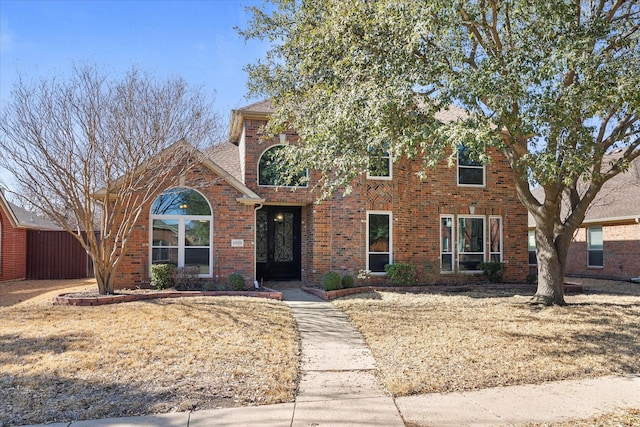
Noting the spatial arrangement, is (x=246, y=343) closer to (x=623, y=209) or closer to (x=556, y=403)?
(x=556, y=403)

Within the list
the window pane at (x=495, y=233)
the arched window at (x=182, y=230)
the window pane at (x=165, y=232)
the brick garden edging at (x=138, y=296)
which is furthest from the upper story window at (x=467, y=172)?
the window pane at (x=165, y=232)

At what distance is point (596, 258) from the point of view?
1964cm

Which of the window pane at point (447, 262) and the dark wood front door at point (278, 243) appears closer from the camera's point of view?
the window pane at point (447, 262)

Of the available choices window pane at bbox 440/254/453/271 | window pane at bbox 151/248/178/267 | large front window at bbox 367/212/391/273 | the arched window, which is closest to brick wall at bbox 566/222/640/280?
window pane at bbox 440/254/453/271

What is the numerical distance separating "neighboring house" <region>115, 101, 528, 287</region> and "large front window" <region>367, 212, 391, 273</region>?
Answer: 3cm

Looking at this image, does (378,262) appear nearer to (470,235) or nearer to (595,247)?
(470,235)

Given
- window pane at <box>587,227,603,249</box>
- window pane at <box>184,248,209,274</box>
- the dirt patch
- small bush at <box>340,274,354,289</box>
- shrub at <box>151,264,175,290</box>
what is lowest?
the dirt patch

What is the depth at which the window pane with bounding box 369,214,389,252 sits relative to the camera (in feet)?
48.4

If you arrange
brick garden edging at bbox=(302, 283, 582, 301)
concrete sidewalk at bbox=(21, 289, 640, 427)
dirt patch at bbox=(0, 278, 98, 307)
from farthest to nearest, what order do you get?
brick garden edging at bbox=(302, 283, 582, 301)
dirt patch at bbox=(0, 278, 98, 307)
concrete sidewalk at bbox=(21, 289, 640, 427)

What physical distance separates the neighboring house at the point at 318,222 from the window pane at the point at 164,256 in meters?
0.03

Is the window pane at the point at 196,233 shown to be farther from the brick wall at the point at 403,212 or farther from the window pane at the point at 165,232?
the brick wall at the point at 403,212

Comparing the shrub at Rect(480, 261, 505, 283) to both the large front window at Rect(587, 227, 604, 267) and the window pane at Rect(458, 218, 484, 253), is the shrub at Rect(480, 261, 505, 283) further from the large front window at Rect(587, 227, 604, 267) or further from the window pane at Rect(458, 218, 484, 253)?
the large front window at Rect(587, 227, 604, 267)

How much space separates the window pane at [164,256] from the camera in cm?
1328

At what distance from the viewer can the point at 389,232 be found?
14.8 metres
